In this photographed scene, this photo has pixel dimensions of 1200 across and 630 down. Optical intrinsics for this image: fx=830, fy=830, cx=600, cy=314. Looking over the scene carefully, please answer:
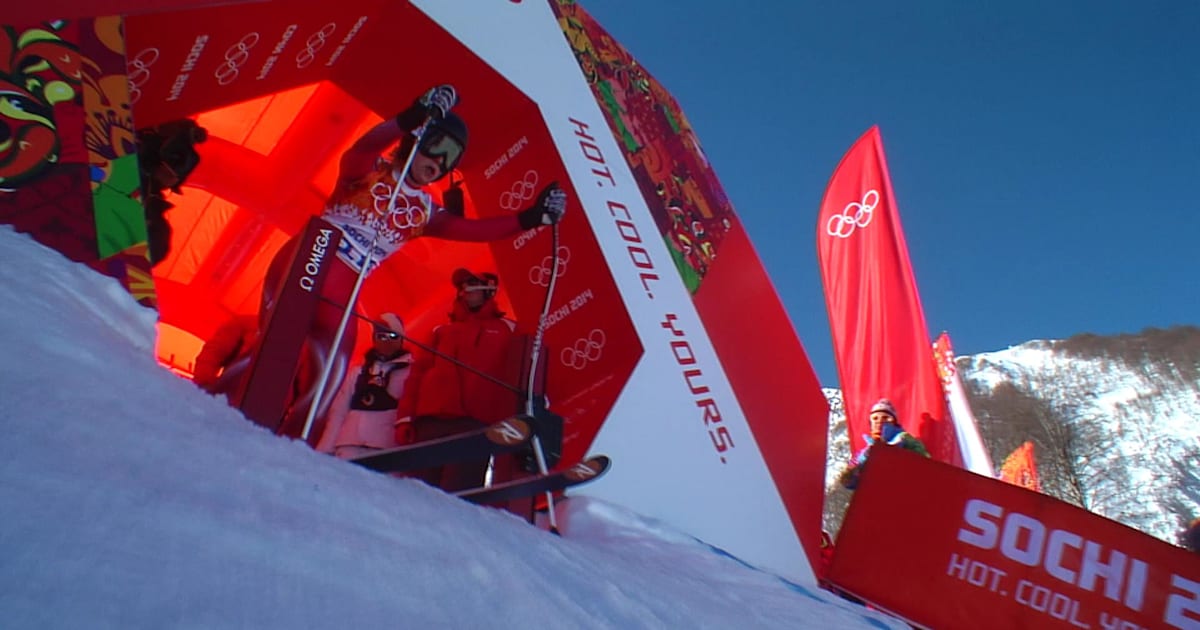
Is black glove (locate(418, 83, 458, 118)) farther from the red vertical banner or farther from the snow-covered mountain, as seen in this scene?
the snow-covered mountain

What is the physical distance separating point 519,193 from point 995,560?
2981mm

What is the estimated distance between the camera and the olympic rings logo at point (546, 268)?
4648mm

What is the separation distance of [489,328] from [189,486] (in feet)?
10.3

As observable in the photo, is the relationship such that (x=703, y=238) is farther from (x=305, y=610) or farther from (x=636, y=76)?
(x=305, y=610)

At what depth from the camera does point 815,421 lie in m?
5.69

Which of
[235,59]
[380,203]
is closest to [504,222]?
[380,203]

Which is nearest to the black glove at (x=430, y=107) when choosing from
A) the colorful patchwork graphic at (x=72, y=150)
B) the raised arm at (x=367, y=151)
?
the raised arm at (x=367, y=151)

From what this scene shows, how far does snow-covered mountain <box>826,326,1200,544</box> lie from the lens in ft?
59.5

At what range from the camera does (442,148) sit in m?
3.52

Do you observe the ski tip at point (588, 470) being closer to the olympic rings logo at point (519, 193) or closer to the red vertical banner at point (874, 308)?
the olympic rings logo at point (519, 193)

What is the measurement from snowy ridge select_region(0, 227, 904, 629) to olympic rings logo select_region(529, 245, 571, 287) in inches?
116

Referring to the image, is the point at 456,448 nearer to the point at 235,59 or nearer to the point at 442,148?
the point at 442,148

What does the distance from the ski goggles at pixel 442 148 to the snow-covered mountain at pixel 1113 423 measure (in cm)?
938

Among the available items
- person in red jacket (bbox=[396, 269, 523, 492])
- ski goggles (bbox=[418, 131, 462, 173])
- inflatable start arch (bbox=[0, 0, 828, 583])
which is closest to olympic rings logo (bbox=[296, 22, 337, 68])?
inflatable start arch (bbox=[0, 0, 828, 583])
